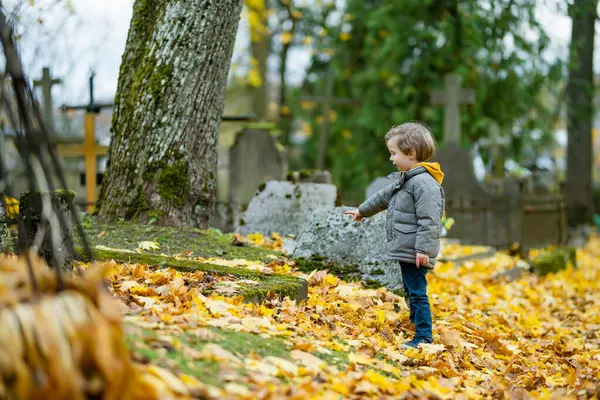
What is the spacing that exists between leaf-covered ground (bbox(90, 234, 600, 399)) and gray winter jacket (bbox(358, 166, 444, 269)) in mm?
565

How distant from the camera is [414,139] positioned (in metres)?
4.43

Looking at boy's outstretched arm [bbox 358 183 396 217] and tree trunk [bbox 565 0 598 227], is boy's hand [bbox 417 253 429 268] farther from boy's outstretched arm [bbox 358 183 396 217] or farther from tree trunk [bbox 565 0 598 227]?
tree trunk [bbox 565 0 598 227]

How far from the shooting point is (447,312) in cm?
557

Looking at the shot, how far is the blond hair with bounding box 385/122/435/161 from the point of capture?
442 centimetres

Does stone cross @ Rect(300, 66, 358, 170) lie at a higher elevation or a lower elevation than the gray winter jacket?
higher

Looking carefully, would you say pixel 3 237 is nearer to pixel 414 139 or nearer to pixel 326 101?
pixel 414 139

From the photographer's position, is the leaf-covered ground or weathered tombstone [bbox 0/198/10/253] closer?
the leaf-covered ground

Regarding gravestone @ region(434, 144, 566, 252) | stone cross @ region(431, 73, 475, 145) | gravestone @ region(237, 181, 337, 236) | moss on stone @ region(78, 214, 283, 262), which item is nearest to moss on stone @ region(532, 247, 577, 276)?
gravestone @ region(434, 144, 566, 252)

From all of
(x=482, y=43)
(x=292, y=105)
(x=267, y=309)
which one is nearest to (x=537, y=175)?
(x=482, y=43)

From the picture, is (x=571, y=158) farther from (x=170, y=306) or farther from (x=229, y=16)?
(x=170, y=306)

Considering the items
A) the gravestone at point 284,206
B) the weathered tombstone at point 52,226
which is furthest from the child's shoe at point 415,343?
the gravestone at point 284,206

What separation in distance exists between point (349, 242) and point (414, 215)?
1295mm

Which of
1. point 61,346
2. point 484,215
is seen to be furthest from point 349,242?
point 484,215

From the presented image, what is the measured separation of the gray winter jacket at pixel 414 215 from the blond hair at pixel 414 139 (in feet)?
0.42
